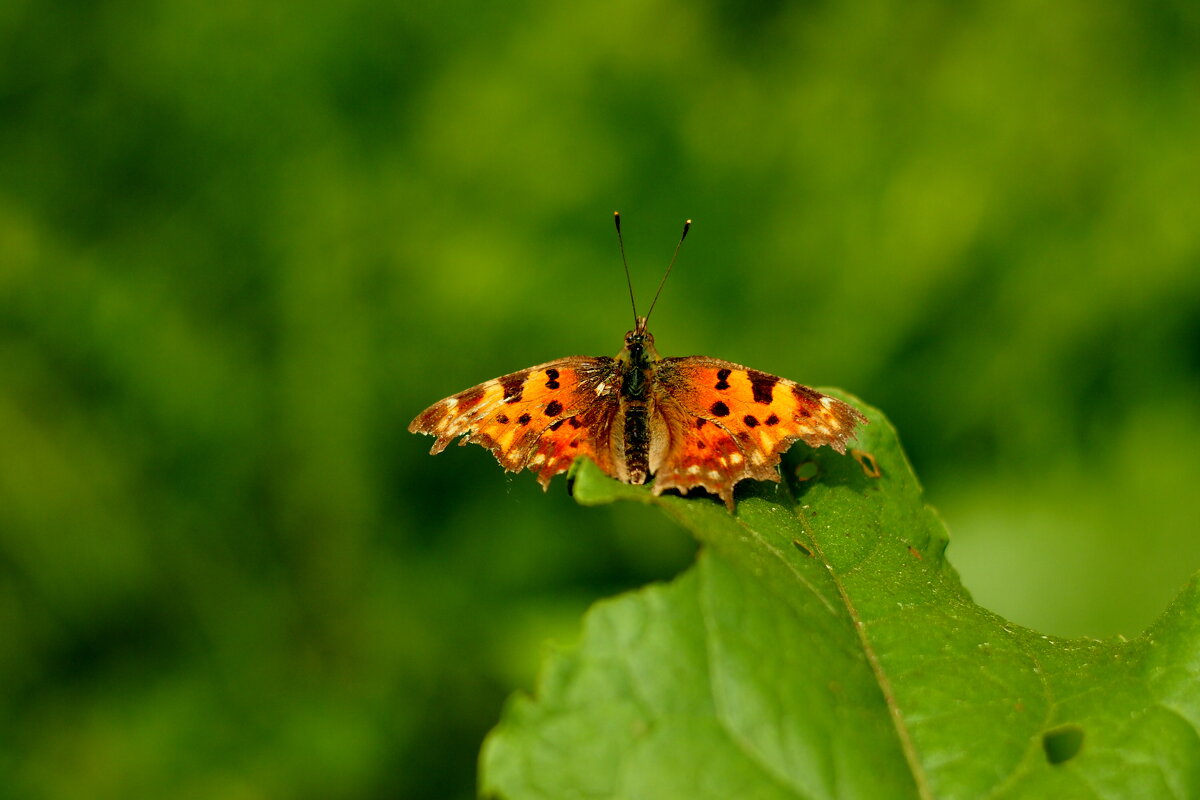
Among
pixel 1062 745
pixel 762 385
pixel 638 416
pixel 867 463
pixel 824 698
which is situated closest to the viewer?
pixel 824 698

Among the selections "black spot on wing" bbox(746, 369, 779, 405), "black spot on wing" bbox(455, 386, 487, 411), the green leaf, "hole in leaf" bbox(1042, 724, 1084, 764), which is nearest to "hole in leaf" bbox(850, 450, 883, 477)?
"black spot on wing" bbox(746, 369, 779, 405)

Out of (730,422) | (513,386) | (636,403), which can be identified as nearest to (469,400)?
(513,386)

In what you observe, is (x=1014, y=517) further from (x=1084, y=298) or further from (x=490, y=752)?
(x=490, y=752)

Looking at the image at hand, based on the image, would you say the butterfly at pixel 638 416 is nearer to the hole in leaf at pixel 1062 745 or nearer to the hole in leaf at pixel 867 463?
the hole in leaf at pixel 867 463

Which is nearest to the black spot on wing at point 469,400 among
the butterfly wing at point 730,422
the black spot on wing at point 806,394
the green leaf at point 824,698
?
the butterfly wing at point 730,422

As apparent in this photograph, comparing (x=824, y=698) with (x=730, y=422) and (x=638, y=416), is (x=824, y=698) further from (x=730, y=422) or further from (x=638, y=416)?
(x=638, y=416)

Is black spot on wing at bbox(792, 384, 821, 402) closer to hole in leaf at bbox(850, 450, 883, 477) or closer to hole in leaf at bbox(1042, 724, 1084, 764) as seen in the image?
hole in leaf at bbox(850, 450, 883, 477)
